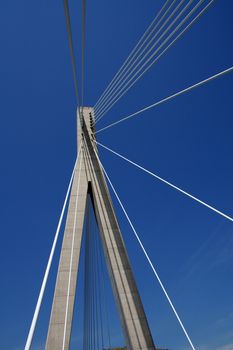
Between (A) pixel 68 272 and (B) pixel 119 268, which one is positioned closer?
(A) pixel 68 272

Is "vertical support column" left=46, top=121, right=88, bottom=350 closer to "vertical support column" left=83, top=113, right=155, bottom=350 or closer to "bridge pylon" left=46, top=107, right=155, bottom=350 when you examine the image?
"bridge pylon" left=46, top=107, right=155, bottom=350

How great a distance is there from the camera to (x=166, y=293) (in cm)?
817

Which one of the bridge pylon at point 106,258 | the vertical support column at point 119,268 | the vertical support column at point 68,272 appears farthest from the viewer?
the vertical support column at point 119,268

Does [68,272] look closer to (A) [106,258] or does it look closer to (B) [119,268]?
(A) [106,258]

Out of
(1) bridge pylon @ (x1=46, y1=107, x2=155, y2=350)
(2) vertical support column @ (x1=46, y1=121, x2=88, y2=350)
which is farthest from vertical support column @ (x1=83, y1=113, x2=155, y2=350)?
(2) vertical support column @ (x1=46, y1=121, x2=88, y2=350)

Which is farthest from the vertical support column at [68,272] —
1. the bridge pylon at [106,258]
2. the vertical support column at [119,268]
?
the vertical support column at [119,268]

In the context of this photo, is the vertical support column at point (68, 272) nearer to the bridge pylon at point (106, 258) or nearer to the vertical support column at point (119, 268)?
the bridge pylon at point (106, 258)

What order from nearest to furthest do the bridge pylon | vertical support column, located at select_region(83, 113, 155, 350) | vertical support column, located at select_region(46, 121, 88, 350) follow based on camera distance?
vertical support column, located at select_region(46, 121, 88, 350), the bridge pylon, vertical support column, located at select_region(83, 113, 155, 350)

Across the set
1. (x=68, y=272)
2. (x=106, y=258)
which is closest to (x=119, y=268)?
(x=106, y=258)

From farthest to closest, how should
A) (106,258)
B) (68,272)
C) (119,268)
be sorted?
(106,258), (119,268), (68,272)

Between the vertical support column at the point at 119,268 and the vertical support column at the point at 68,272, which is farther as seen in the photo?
the vertical support column at the point at 119,268

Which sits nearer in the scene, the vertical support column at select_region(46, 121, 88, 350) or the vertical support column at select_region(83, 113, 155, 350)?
the vertical support column at select_region(46, 121, 88, 350)

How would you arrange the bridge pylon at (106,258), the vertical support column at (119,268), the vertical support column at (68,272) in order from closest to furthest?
the vertical support column at (68,272)
the bridge pylon at (106,258)
the vertical support column at (119,268)

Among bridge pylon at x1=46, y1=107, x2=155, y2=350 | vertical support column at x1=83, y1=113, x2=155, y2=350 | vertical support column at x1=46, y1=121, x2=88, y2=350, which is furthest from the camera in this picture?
vertical support column at x1=83, y1=113, x2=155, y2=350
